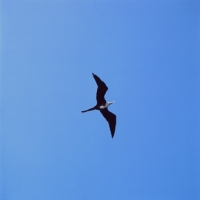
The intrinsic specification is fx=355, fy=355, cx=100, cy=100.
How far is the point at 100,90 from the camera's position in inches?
118

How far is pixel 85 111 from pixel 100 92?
0.69 feet

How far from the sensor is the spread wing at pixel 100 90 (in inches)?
115

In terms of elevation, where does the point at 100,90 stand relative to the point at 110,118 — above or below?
above

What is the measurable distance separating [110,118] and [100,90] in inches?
11.4

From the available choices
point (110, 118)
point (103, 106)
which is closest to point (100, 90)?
point (103, 106)

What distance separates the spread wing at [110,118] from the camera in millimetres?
3115

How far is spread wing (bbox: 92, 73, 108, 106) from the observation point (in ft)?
9.55

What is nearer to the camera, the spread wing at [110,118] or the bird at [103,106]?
the bird at [103,106]

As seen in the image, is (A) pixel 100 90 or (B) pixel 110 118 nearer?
(A) pixel 100 90

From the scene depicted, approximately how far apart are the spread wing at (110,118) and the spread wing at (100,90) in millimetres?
88

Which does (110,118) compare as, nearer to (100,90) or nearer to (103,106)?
(103,106)

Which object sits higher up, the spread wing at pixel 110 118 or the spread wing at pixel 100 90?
the spread wing at pixel 100 90

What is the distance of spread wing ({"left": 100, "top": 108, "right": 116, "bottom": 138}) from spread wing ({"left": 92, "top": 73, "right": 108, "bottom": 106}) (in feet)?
0.29

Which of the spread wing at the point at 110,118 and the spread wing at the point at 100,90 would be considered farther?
the spread wing at the point at 110,118
